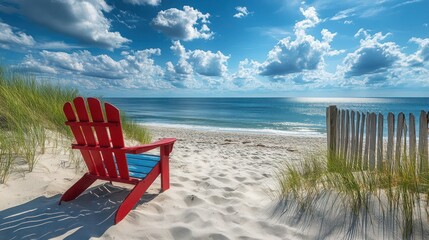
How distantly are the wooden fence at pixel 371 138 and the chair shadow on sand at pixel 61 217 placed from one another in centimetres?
295

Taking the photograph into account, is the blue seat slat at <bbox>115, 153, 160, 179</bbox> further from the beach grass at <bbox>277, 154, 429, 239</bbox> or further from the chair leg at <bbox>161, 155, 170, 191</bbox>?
the beach grass at <bbox>277, 154, 429, 239</bbox>

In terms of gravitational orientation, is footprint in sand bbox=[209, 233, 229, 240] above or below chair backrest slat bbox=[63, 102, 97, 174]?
below

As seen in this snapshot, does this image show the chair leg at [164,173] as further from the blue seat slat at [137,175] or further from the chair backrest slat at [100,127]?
the chair backrest slat at [100,127]

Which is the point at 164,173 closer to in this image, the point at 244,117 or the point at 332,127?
the point at 332,127

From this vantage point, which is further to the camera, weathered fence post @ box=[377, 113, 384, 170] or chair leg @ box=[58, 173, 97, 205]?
weathered fence post @ box=[377, 113, 384, 170]

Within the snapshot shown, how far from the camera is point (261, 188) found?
3592 mm

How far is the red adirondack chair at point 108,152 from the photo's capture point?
98.9 inches

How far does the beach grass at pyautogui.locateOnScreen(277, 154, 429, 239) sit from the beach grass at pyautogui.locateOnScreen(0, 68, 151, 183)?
11.2 feet

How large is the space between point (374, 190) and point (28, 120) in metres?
5.06

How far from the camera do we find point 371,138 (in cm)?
395

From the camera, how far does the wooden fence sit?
10.9 feet

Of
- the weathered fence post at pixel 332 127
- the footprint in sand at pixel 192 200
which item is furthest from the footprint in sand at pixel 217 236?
the weathered fence post at pixel 332 127

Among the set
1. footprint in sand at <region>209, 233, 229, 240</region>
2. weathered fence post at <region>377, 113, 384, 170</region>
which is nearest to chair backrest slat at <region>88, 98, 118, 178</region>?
footprint in sand at <region>209, 233, 229, 240</region>

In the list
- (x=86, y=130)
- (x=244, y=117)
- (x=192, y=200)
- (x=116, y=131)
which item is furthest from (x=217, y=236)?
(x=244, y=117)
